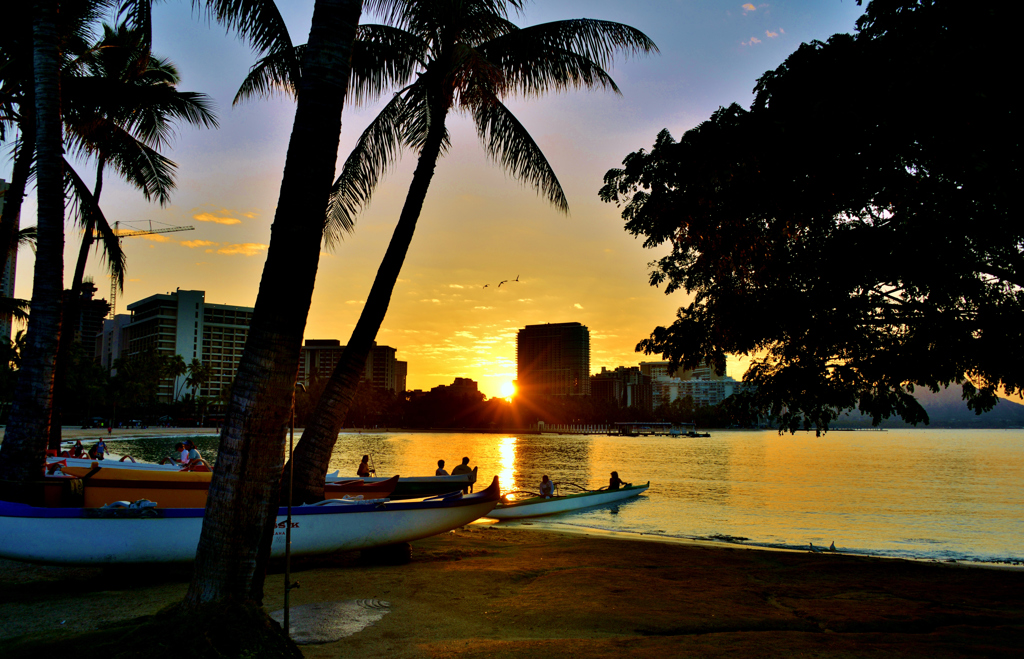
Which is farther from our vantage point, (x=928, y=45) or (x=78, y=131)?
(x=78, y=131)

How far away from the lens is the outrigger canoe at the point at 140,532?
22.6 feet

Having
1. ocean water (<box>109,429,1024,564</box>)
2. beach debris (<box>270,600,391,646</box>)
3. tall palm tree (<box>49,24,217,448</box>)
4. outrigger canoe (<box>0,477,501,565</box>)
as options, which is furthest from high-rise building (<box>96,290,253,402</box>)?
beach debris (<box>270,600,391,646</box>)

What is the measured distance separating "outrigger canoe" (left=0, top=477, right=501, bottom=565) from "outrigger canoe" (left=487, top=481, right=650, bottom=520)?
9.25 metres

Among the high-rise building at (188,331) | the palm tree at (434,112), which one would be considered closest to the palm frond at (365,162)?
the palm tree at (434,112)

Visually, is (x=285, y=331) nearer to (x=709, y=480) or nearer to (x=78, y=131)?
(x=78, y=131)

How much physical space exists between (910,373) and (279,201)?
28.1 feet

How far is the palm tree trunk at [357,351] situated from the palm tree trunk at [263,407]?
5.10 m

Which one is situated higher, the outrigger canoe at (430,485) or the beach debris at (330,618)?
the beach debris at (330,618)

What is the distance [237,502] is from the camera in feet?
13.4

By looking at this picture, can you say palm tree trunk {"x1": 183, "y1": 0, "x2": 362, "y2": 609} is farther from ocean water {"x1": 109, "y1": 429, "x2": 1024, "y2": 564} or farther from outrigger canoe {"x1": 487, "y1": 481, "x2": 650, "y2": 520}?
ocean water {"x1": 109, "y1": 429, "x2": 1024, "y2": 564}

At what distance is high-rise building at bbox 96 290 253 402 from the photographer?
166 m

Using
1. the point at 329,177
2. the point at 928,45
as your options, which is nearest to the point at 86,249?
the point at 329,177

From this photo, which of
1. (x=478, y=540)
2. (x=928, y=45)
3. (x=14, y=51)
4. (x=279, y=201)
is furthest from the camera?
(x=478, y=540)

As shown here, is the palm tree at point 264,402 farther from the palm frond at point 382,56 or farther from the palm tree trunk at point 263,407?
the palm frond at point 382,56
